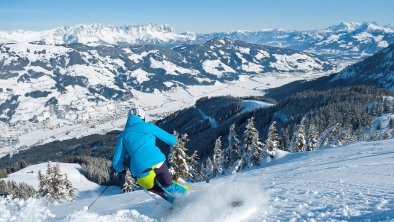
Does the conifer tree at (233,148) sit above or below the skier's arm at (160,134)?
below

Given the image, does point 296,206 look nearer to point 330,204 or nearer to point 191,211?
point 330,204

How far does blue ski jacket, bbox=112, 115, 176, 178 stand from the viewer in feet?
42.3

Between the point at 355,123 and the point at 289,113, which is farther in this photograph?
the point at 289,113

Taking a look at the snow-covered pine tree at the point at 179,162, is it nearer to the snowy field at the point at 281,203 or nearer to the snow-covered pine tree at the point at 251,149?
the snow-covered pine tree at the point at 251,149

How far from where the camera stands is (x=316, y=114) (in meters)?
128

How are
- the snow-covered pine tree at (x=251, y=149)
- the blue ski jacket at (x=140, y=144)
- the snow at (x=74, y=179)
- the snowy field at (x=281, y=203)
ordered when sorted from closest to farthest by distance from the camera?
1. the snowy field at (x=281, y=203)
2. the blue ski jacket at (x=140, y=144)
3. the snow-covered pine tree at (x=251, y=149)
4. the snow at (x=74, y=179)

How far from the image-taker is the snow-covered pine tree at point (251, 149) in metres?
52.1

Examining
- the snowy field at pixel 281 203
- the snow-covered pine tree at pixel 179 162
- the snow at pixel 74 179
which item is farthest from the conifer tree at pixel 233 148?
the snowy field at pixel 281 203

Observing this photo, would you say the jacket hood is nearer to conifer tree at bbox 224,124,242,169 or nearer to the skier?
the skier

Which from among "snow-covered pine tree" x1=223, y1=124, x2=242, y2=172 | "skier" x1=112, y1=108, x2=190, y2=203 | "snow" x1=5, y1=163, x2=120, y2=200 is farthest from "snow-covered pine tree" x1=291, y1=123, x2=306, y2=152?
"skier" x1=112, y1=108, x2=190, y2=203

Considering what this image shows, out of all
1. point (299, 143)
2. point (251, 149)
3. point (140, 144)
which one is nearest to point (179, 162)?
point (251, 149)

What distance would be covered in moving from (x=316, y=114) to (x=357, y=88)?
6531cm

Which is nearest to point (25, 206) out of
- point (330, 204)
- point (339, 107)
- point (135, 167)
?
point (135, 167)

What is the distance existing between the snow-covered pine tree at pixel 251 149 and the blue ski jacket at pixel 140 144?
3865 centimetres
